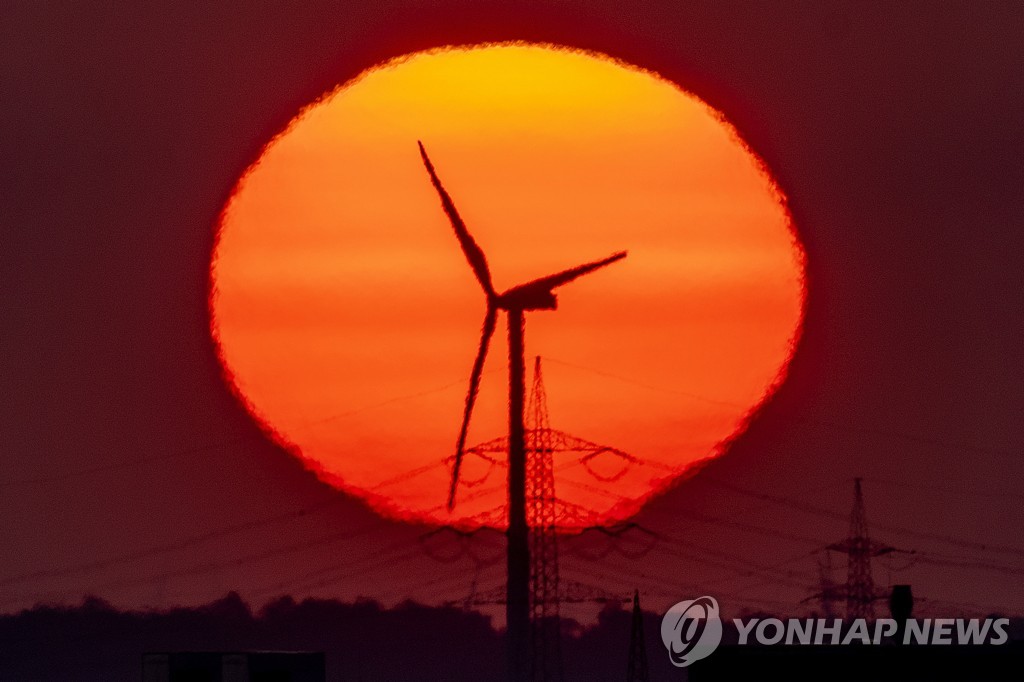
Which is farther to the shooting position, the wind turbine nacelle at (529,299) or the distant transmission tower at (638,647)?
the wind turbine nacelle at (529,299)

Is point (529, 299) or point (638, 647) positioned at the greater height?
point (529, 299)

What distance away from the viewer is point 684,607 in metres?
119

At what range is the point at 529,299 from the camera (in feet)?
445

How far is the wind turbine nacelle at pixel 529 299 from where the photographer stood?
135 m

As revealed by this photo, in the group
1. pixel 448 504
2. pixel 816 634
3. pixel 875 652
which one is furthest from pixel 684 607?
pixel 875 652

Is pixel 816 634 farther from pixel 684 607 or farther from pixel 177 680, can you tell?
pixel 177 680

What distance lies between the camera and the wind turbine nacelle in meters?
135

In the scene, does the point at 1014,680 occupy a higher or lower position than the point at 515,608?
lower

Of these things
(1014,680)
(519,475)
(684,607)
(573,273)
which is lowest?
(1014,680)

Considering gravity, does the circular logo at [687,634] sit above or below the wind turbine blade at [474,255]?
below

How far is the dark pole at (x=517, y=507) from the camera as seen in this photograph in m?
130

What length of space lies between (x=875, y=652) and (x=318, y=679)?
27659 millimetres

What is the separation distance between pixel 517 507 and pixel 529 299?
965 cm

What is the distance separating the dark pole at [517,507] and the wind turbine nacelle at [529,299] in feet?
2.78
